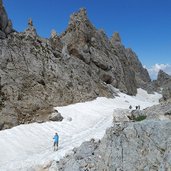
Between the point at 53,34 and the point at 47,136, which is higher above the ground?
the point at 53,34

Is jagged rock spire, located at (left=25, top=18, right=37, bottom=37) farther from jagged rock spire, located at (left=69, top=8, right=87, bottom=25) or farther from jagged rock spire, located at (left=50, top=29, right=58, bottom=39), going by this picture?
jagged rock spire, located at (left=69, top=8, right=87, bottom=25)

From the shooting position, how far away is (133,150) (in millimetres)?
16125

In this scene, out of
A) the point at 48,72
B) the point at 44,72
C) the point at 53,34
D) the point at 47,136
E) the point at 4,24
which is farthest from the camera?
the point at 53,34

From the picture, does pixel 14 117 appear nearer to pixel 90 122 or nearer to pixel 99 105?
pixel 90 122

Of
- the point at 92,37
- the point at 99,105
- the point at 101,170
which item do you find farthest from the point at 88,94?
the point at 101,170

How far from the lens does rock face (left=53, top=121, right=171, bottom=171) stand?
49.0 feet

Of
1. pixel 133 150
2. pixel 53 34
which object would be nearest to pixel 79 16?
pixel 53 34

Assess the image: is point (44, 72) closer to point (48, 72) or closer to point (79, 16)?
point (48, 72)

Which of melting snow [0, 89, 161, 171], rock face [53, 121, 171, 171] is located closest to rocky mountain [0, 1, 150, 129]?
melting snow [0, 89, 161, 171]

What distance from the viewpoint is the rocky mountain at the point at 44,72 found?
3459 cm

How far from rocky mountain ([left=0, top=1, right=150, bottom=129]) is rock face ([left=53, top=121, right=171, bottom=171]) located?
14.9m

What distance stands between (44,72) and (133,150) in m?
28.5

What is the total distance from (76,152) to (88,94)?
95.0 feet

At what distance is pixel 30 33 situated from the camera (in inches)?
1834
